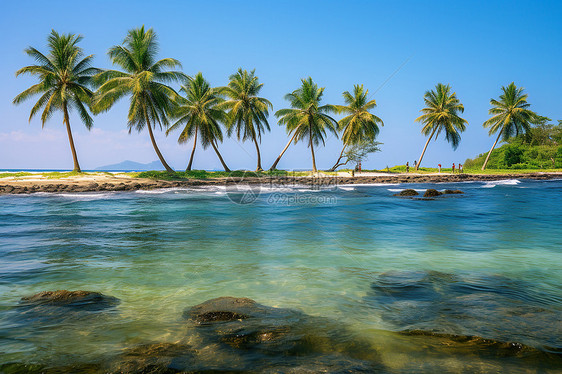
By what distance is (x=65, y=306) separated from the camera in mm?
4105

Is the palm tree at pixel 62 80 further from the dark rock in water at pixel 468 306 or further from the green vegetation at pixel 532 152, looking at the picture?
the green vegetation at pixel 532 152

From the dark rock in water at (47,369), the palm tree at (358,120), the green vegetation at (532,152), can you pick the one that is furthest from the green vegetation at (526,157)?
the dark rock in water at (47,369)

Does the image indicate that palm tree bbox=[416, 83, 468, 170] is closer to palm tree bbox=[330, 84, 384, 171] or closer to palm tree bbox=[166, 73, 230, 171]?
palm tree bbox=[330, 84, 384, 171]

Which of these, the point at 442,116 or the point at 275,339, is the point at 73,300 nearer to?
the point at 275,339

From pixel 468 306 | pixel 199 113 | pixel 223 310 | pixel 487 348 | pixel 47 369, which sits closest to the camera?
pixel 47 369

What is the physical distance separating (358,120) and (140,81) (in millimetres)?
27091

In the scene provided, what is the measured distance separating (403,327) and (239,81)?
3908 centimetres

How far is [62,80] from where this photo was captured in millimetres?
30031

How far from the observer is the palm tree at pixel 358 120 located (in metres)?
43.8

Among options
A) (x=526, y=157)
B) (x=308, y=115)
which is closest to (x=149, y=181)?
(x=308, y=115)

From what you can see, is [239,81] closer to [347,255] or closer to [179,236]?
[179,236]

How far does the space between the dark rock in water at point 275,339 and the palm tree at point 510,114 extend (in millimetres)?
56770

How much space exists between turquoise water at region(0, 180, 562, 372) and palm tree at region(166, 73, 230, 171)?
78.4ft

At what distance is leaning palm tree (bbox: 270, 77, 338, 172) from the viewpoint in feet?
132
